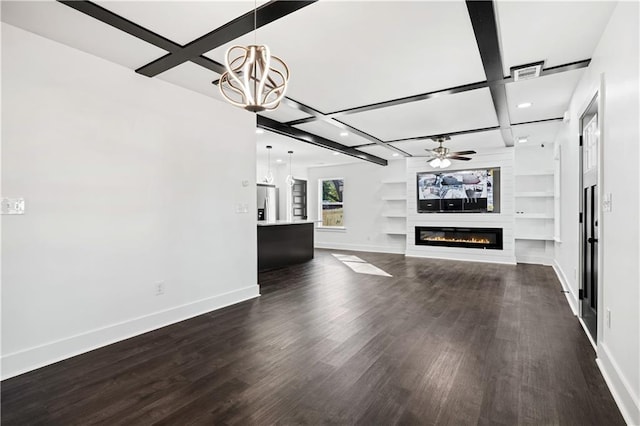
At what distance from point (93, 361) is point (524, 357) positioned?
358 centimetres

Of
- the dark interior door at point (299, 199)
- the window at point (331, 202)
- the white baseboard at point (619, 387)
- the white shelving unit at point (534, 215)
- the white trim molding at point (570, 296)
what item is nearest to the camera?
the white baseboard at point (619, 387)

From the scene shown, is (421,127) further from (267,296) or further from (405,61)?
(267,296)

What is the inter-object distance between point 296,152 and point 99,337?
5782 millimetres

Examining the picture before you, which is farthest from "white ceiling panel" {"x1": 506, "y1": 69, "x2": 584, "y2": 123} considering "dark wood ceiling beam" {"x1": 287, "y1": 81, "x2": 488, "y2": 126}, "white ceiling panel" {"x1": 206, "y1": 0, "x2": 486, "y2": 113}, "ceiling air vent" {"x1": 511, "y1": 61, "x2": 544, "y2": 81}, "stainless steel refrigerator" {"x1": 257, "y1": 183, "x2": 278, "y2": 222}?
"stainless steel refrigerator" {"x1": 257, "y1": 183, "x2": 278, "y2": 222}

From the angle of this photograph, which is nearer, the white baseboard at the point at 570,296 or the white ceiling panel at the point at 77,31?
the white ceiling panel at the point at 77,31

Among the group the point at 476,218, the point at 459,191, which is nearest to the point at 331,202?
the point at 459,191

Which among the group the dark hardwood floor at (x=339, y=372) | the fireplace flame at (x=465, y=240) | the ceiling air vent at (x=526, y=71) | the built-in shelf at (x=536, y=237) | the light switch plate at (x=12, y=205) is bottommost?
the dark hardwood floor at (x=339, y=372)

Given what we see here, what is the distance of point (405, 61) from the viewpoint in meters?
3.02

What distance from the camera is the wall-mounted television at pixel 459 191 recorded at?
7.47m

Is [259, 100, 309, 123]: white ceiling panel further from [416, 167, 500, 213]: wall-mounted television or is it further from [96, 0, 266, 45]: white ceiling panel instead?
[416, 167, 500, 213]: wall-mounted television

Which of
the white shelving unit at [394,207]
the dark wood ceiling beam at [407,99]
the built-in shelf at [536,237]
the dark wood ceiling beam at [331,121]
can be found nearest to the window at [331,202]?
the white shelving unit at [394,207]

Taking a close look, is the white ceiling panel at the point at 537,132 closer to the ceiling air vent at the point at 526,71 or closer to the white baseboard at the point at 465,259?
the ceiling air vent at the point at 526,71

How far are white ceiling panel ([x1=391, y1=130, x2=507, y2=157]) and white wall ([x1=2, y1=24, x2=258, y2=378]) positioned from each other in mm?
4268

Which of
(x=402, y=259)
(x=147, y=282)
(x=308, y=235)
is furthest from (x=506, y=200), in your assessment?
(x=147, y=282)
